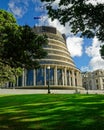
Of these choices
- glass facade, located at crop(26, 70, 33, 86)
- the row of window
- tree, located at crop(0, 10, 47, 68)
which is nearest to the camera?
tree, located at crop(0, 10, 47, 68)

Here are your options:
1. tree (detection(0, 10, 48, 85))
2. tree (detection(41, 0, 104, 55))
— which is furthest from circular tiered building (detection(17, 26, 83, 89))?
tree (detection(41, 0, 104, 55))


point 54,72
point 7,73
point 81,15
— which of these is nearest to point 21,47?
point 81,15

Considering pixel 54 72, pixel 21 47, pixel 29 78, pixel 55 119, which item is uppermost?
pixel 54 72

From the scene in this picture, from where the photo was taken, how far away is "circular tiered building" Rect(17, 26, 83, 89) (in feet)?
344

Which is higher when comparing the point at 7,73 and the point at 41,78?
the point at 41,78

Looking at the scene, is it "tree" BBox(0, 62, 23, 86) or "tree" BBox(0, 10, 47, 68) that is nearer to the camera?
"tree" BBox(0, 10, 47, 68)

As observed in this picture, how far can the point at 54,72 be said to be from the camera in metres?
107

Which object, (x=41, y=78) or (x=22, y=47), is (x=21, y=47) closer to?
(x=22, y=47)

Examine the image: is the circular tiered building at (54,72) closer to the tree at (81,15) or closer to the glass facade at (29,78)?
the glass facade at (29,78)

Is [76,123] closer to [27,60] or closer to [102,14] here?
[102,14]

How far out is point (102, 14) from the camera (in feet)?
44.4

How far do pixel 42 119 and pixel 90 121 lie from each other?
2.43 m

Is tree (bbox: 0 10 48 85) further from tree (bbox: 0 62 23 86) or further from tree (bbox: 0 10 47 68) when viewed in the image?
tree (bbox: 0 62 23 86)

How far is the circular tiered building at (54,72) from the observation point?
105000mm
